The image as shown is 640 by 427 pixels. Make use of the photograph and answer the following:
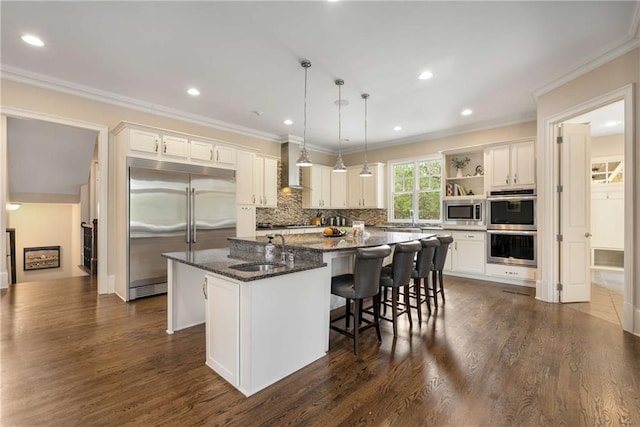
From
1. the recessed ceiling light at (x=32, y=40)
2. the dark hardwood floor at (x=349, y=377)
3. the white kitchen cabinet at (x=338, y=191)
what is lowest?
the dark hardwood floor at (x=349, y=377)

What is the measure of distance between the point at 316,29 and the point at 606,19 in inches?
101

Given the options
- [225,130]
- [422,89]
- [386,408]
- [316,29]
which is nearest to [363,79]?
[422,89]

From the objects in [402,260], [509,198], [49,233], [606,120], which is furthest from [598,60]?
[49,233]

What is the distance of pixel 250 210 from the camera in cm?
559

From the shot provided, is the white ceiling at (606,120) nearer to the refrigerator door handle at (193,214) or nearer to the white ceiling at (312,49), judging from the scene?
the white ceiling at (312,49)

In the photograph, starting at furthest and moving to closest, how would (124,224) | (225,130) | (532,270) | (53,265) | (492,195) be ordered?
(53,265) < (225,130) < (492,195) < (532,270) < (124,224)

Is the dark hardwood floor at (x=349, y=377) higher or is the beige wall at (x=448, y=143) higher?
the beige wall at (x=448, y=143)

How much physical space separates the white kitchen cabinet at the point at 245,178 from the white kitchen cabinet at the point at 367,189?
2.81m

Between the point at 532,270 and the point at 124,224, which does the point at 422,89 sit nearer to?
the point at 532,270

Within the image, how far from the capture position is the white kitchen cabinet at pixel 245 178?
5.32 metres

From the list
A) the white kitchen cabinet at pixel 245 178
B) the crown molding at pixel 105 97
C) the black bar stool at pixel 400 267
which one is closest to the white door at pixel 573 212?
the black bar stool at pixel 400 267

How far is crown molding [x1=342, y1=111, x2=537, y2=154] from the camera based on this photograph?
5.12 m

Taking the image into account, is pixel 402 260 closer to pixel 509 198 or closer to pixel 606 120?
pixel 509 198

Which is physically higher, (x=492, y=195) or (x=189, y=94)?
(x=189, y=94)
